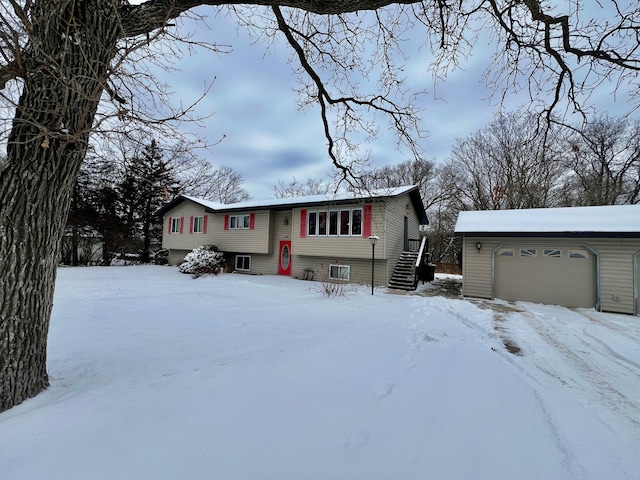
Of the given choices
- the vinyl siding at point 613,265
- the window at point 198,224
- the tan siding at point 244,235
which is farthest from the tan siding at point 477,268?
the window at point 198,224

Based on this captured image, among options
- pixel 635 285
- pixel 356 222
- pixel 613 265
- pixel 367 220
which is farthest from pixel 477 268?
pixel 356 222

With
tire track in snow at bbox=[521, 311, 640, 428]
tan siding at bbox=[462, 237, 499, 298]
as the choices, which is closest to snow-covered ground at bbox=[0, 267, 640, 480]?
tire track in snow at bbox=[521, 311, 640, 428]

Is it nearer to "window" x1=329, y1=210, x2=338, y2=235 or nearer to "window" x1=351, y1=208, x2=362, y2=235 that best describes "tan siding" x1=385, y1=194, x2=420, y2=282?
"window" x1=351, y1=208, x2=362, y2=235

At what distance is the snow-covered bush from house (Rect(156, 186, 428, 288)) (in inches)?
38.8

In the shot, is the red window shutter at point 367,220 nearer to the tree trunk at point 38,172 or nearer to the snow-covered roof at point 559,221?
the snow-covered roof at point 559,221

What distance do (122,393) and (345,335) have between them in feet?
9.84

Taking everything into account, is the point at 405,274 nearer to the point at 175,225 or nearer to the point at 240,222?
the point at 240,222

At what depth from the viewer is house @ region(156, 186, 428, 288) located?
11513 mm

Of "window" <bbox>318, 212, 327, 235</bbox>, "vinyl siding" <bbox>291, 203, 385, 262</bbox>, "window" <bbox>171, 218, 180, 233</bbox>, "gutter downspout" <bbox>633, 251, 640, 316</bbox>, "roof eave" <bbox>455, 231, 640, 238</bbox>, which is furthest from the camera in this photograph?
"window" <bbox>171, 218, 180, 233</bbox>

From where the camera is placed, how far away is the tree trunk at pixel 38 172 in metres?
2.08

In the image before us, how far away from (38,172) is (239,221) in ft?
44.8

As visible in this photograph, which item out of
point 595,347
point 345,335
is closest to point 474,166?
point 595,347

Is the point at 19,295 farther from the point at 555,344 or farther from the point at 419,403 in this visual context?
the point at 555,344

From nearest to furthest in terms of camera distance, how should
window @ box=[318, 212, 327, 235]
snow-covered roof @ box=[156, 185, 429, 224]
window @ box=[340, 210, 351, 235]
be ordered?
snow-covered roof @ box=[156, 185, 429, 224] → window @ box=[340, 210, 351, 235] → window @ box=[318, 212, 327, 235]
